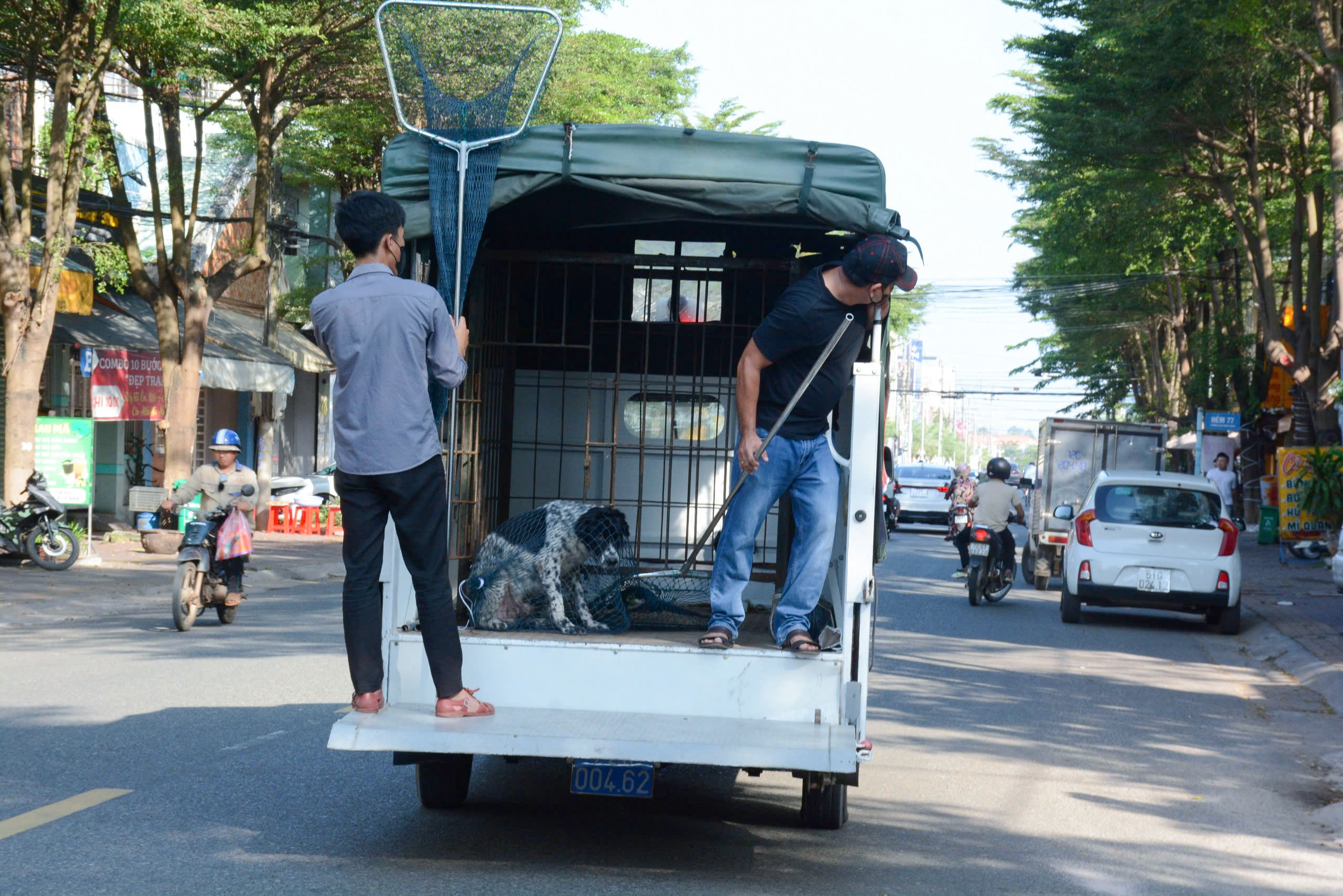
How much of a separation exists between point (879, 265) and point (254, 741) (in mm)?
4214

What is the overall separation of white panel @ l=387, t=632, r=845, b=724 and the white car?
34.0ft

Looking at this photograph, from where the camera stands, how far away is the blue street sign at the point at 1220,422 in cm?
3425

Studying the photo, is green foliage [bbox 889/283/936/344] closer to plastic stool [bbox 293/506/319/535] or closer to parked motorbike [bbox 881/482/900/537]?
parked motorbike [bbox 881/482/900/537]

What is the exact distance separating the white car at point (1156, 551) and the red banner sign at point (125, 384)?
13.3m

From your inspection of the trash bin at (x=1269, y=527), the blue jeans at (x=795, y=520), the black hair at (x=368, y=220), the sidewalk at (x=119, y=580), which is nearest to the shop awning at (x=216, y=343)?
the sidewalk at (x=119, y=580)

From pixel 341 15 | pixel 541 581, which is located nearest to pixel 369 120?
pixel 341 15

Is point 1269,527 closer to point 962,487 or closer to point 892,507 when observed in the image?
point 892,507

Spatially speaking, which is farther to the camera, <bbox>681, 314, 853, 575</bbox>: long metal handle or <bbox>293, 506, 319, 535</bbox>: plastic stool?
<bbox>293, 506, 319, 535</bbox>: plastic stool

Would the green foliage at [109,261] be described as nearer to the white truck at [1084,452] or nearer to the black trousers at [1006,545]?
the black trousers at [1006,545]

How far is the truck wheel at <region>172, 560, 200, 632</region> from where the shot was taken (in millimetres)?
12320

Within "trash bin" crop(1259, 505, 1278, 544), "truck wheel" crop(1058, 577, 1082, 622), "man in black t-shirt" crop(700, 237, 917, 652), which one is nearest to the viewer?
"man in black t-shirt" crop(700, 237, 917, 652)

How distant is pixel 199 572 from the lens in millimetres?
12586

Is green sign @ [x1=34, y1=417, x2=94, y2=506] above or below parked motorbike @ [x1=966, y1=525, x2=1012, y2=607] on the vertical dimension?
above

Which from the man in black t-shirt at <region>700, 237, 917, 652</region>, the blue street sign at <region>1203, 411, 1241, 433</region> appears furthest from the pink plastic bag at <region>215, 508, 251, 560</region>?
the blue street sign at <region>1203, 411, 1241, 433</region>
